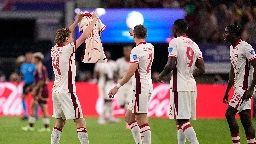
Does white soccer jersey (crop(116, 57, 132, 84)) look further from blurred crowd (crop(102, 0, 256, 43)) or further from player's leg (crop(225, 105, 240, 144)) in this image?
player's leg (crop(225, 105, 240, 144))

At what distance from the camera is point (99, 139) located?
58.5 feet

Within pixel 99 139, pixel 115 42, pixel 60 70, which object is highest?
pixel 115 42

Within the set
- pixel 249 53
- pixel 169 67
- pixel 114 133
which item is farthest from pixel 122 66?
pixel 169 67

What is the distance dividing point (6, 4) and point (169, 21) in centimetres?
667

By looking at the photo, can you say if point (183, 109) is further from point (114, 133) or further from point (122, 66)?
A: point (122, 66)

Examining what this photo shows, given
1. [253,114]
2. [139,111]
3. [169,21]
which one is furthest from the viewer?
[169,21]

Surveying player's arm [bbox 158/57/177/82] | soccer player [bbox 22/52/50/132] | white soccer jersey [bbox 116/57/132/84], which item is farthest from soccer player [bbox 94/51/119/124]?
player's arm [bbox 158/57/177/82]

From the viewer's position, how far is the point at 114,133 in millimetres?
19688

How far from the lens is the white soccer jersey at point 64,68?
43.5ft

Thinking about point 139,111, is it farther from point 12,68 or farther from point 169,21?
point 12,68

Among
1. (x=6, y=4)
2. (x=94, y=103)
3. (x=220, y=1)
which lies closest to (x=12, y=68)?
(x=6, y=4)

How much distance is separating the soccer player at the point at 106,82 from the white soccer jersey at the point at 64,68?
10.2 meters

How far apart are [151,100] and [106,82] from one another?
2.51 meters

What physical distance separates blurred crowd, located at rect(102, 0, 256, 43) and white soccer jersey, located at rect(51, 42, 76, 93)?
1629 cm
